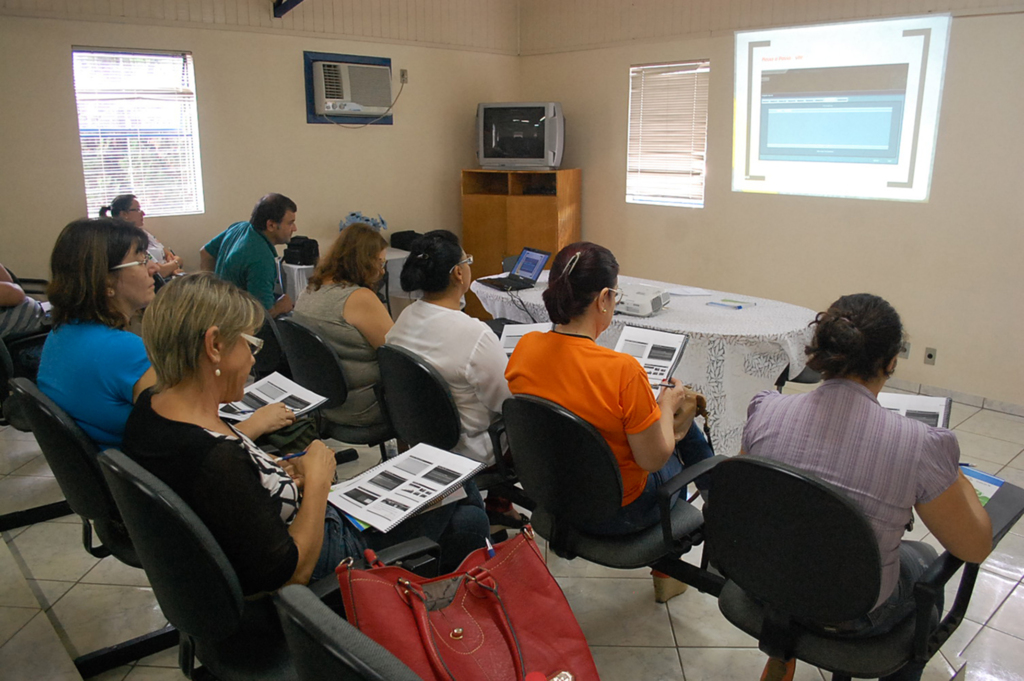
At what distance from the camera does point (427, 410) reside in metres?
2.30

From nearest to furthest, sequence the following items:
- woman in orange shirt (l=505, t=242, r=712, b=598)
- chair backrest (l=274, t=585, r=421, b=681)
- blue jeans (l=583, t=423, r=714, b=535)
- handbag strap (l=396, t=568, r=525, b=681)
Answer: chair backrest (l=274, t=585, r=421, b=681) → handbag strap (l=396, t=568, r=525, b=681) → woman in orange shirt (l=505, t=242, r=712, b=598) → blue jeans (l=583, t=423, r=714, b=535)

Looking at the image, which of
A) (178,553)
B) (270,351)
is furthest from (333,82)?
(178,553)

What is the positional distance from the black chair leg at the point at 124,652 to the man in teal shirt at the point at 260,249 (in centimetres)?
185

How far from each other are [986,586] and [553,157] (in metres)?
4.17

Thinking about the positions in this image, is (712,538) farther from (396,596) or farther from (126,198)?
(126,198)

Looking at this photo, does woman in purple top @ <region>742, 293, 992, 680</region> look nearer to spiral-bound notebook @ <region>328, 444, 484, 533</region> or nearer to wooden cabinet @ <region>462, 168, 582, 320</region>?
spiral-bound notebook @ <region>328, 444, 484, 533</region>

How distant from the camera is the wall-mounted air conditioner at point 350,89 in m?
5.34

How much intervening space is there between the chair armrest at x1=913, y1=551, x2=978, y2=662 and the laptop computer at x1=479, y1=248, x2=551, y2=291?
252 cm

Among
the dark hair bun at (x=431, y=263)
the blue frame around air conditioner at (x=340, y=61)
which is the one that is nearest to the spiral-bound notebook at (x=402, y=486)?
the dark hair bun at (x=431, y=263)

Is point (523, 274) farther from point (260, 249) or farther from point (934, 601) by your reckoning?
point (934, 601)

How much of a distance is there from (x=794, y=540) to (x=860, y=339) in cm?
44

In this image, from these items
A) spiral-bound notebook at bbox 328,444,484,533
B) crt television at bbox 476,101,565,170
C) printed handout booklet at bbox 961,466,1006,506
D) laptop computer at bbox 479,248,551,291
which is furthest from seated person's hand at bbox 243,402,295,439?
crt television at bbox 476,101,565,170

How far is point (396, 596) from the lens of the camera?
1275 mm

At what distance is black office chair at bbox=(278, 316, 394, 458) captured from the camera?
8.57ft
